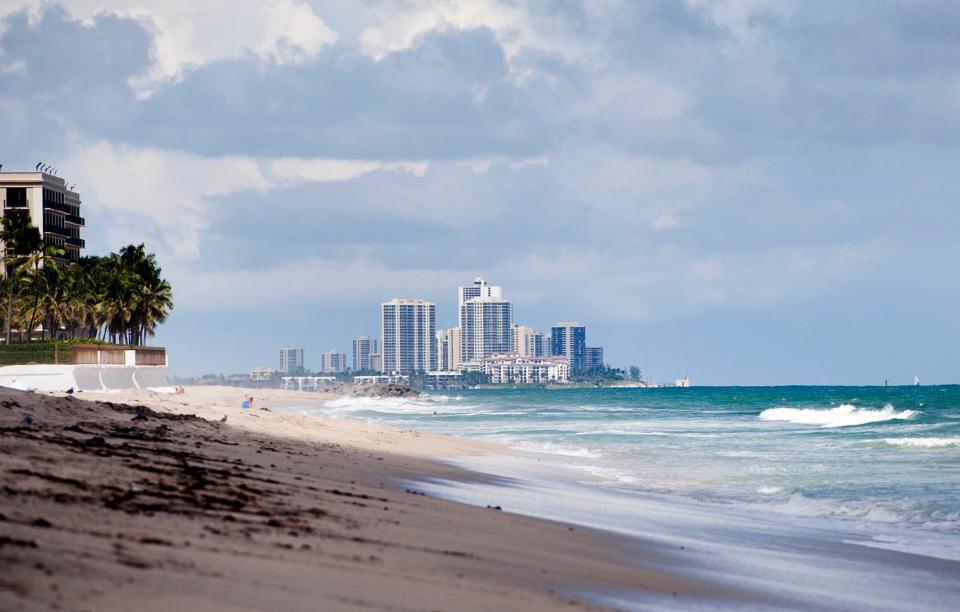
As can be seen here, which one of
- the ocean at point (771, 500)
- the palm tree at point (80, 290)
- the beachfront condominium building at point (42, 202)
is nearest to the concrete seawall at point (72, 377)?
the palm tree at point (80, 290)

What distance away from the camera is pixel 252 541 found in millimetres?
9070

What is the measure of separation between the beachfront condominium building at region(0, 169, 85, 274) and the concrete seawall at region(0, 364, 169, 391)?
5453 cm

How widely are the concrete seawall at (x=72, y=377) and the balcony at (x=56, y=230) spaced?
5483 centimetres

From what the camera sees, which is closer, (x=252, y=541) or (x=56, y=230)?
(x=252, y=541)

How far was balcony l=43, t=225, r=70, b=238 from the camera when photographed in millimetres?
123750

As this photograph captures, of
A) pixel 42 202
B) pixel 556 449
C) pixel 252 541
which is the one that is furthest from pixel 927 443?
pixel 42 202

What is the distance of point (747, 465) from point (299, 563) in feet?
76.5

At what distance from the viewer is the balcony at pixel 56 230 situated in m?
124

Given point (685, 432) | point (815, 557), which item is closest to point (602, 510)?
point (815, 557)

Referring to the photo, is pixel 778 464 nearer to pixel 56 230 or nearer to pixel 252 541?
pixel 252 541

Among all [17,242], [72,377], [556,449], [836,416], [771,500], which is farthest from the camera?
[17,242]

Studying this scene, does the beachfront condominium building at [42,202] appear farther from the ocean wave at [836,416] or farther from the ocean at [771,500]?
the ocean at [771,500]

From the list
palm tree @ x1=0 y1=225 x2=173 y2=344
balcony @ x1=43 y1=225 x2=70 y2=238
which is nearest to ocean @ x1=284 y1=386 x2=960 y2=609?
palm tree @ x1=0 y1=225 x2=173 y2=344

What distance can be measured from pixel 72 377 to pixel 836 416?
42908mm
